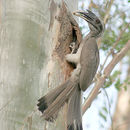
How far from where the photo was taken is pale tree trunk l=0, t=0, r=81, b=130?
10.8 feet

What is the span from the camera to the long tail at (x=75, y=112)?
394cm

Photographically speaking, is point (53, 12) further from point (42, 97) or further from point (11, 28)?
point (42, 97)

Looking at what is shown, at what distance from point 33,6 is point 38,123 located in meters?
1.38

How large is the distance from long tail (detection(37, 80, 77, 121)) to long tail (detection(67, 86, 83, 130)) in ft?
0.28

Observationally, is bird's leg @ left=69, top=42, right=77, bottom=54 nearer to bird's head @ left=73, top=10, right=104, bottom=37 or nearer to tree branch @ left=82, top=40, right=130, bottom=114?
tree branch @ left=82, top=40, right=130, bottom=114

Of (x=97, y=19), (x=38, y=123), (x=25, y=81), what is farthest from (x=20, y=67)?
(x=97, y=19)

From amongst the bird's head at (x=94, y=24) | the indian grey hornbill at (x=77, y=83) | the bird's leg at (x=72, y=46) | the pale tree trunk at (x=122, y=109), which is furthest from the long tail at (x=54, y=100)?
the pale tree trunk at (x=122, y=109)

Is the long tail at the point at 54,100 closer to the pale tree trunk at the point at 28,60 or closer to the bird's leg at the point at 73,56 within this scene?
the pale tree trunk at the point at 28,60

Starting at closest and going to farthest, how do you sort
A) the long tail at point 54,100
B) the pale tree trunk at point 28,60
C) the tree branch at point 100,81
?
1. the pale tree trunk at point 28,60
2. the long tail at point 54,100
3. the tree branch at point 100,81

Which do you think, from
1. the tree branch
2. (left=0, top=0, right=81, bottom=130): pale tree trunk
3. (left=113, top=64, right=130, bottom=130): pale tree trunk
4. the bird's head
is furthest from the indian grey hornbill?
(left=113, top=64, right=130, bottom=130): pale tree trunk

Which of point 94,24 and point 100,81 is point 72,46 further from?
point 94,24

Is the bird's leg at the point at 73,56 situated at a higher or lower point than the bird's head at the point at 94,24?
lower

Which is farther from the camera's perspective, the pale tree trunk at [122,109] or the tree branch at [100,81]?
the pale tree trunk at [122,109]

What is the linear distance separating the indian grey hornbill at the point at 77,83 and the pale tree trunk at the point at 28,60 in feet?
0.33
